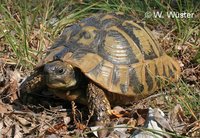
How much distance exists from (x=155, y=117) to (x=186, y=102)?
26cm

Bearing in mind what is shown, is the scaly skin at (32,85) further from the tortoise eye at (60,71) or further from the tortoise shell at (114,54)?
the tortoise eye at (60,71)

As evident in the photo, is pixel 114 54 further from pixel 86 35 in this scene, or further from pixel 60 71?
pixel 60 71

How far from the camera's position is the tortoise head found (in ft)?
13.8

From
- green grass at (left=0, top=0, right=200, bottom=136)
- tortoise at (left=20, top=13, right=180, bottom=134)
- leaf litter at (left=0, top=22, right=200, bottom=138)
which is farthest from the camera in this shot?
green grass at (left=0, top=0, right=200, bottom=136)

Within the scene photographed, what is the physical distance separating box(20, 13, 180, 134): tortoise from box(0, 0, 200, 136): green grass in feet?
1.88

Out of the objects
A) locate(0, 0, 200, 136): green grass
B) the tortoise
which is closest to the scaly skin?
the tortoise

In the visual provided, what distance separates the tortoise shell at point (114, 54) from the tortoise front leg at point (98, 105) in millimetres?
68

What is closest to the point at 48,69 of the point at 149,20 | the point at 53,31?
the point at 53,31

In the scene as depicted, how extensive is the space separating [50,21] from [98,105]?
206 centimetres

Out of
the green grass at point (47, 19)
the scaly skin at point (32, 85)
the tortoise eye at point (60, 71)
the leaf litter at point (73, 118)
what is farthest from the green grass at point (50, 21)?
the tortoise eye at point (60, 71)

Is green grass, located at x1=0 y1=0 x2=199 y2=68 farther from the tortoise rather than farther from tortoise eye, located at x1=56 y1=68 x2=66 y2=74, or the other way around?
tortoise eye, located at x1=56 y1=68 x2=66 y2=74

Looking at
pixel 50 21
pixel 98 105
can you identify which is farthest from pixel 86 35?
pixel 50 21

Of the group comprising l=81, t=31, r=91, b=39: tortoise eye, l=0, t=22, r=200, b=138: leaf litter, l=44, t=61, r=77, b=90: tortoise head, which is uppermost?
l=81, t=31, r=91, b=39: tortoise eye

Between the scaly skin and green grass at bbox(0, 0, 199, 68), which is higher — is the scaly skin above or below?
below
